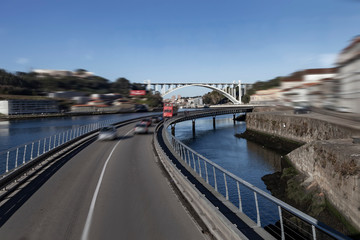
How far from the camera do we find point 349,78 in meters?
2.46

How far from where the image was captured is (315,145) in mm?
18797

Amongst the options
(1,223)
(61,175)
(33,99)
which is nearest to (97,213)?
(1,223)

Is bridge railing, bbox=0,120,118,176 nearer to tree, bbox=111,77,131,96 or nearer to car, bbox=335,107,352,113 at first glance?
tree, bbox=111,77,131,96

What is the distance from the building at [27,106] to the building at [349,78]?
6018 inches

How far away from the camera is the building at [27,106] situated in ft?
429

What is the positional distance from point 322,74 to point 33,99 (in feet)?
507

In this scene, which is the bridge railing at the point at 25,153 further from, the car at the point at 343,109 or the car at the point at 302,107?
the car at the point at 343,109

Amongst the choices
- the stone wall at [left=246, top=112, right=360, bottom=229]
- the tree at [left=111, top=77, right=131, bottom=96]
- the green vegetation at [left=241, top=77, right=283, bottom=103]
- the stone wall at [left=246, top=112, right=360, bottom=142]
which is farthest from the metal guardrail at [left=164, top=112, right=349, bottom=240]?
the tree at [left=111, top=77, right=131, bottom=96]

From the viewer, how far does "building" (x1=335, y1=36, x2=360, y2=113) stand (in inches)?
87.5

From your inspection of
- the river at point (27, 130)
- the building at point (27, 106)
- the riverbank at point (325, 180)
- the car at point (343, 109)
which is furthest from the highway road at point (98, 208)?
the building at point (27, 106)

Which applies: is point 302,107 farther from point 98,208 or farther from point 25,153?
point 25,153

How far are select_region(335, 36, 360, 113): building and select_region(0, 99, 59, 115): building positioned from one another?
502 ft

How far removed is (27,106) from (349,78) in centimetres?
15781

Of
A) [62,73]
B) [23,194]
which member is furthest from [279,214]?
[62,73]
